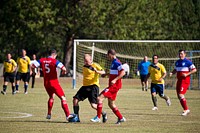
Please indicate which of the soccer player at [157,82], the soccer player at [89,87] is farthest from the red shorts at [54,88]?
the soccer player at [157,82]

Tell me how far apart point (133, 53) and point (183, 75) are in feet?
107

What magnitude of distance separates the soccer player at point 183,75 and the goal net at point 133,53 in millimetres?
15581

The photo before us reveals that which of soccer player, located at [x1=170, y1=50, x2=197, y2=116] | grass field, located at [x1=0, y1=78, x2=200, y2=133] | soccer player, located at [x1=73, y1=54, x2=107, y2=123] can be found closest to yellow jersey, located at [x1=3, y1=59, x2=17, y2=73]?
grass field, located at [x1=0, y1=78, x2=200, y2=133]

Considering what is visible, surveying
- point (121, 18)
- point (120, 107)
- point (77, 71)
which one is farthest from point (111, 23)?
point (120, 107)

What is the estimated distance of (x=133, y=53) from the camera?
52562 mm

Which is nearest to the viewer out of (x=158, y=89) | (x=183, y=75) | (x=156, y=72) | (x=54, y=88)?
(x=54, y=88)

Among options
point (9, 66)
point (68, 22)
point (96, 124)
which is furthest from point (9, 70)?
point (68, 22)

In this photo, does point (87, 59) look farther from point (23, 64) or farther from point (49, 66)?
point (23, 64)

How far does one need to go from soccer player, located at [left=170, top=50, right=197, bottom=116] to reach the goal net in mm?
15581

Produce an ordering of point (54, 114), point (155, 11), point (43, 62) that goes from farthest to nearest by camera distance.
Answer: point (155, 11) < point (54, 114) < point (43, 62)

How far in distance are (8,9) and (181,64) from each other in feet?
109

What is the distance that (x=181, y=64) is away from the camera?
20.5 m

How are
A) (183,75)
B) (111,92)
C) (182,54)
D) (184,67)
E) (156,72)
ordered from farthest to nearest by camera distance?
1. (156,72)
2. (184,67)
3. (182,54)
4. (183,75)
5. (111,92)

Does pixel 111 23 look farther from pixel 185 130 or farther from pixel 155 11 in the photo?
pixel 185 130
